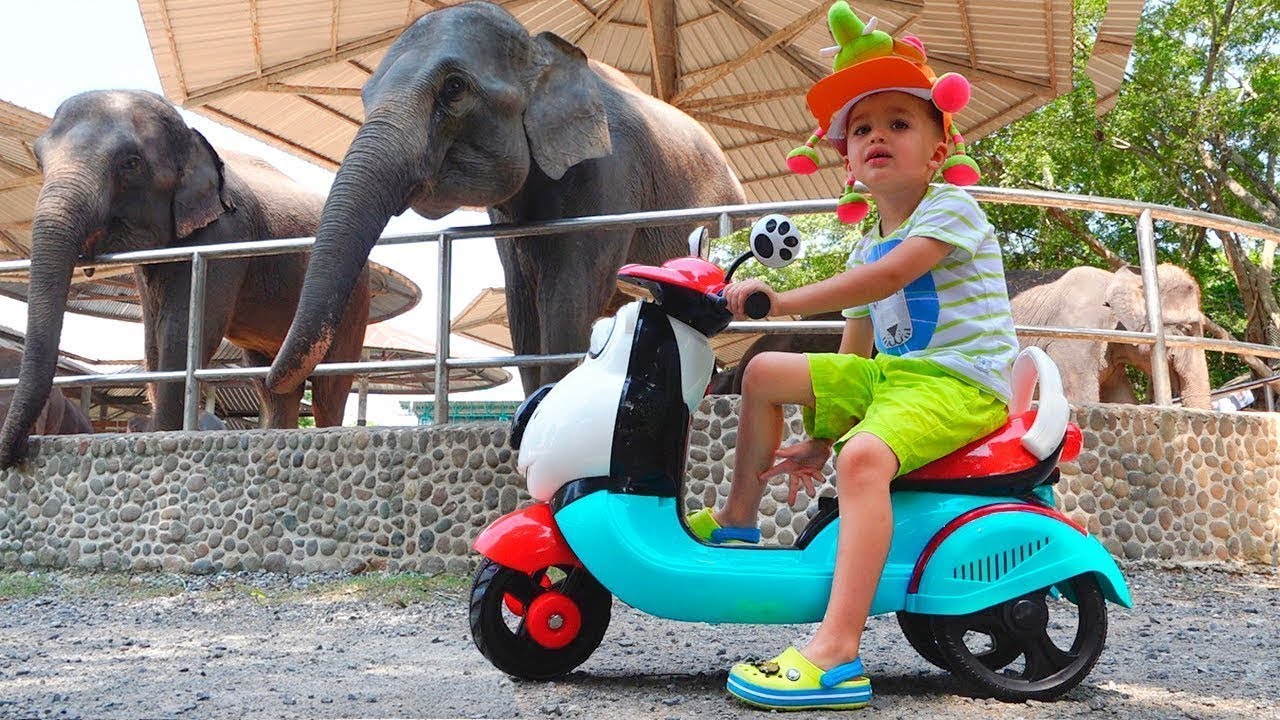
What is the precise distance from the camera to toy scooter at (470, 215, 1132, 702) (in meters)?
2.38

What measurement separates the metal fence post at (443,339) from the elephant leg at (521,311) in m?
0.86

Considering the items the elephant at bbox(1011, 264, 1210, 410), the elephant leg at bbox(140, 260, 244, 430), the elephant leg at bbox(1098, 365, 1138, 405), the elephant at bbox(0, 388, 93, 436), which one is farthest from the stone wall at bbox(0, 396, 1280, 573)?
the elephant leg at bbox(1098, 365, 1138, 405)

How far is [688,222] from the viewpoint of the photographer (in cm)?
466

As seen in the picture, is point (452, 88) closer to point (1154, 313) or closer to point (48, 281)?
point (48, 281)

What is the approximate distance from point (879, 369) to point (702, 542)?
564 mm

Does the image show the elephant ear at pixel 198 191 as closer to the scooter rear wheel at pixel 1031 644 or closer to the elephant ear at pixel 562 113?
the elephant ear at pixel 562 113

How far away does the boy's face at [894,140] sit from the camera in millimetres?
2529

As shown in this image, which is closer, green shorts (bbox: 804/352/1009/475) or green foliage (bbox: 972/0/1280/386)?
green shorts (bbox: 804/352/1009/475)

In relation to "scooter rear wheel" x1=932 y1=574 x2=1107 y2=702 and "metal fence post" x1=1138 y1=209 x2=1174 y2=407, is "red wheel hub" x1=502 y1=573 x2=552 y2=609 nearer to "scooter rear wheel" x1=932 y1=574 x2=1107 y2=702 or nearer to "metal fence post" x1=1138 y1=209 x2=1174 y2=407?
"scooter rear wheel" x1=932 y1=574 x2=1107 y2=702

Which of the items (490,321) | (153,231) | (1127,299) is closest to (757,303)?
(153,231)

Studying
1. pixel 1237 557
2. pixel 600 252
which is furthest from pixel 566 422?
pixel 1237 557

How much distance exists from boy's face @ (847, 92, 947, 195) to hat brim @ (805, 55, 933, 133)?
43mm

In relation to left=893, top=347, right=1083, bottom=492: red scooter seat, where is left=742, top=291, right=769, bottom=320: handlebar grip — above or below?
above

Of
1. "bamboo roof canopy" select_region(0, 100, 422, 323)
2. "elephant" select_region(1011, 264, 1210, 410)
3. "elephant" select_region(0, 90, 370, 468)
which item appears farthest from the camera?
"bamboo roof canopy" select_region(0, 100, 422, 323)
